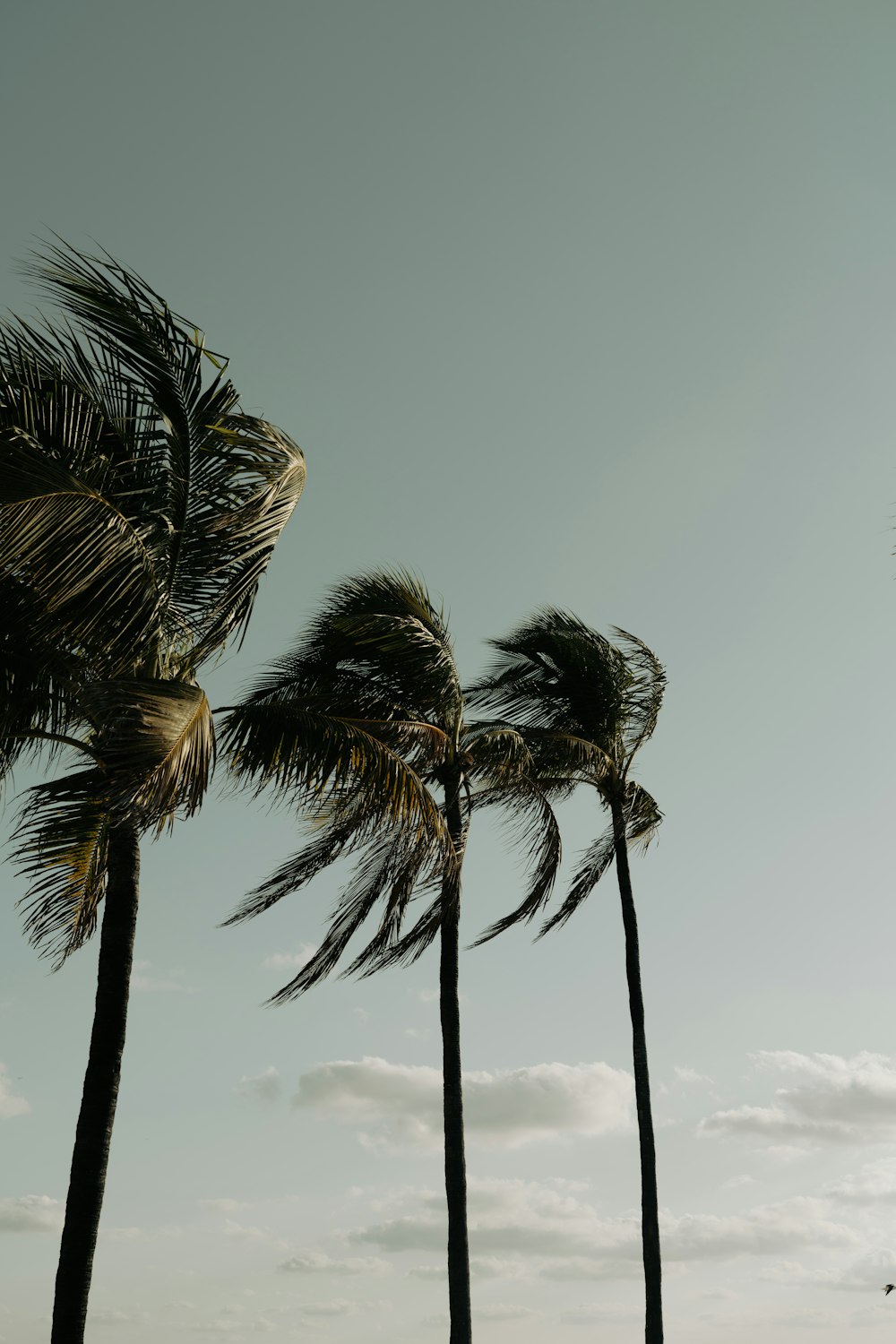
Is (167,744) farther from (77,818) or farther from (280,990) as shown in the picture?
(280,990)

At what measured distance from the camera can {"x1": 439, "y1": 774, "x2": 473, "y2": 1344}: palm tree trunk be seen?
1550 centimetres

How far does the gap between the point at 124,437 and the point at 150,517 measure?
0.86m

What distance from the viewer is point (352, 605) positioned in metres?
17.1

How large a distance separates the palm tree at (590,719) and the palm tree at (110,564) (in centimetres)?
854

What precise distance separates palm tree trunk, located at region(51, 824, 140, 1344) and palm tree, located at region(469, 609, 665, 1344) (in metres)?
8.67

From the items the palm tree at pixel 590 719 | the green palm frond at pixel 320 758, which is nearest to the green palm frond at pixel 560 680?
the palm tree at pixel 590 719

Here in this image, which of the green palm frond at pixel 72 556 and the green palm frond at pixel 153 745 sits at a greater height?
the green palm frond at pixel 72 556

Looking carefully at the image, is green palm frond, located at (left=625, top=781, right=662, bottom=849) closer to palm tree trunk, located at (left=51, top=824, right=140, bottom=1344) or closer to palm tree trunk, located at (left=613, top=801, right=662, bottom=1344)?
palm tree trunk, located at (left=613, top=801, right=662, bottom=1344)

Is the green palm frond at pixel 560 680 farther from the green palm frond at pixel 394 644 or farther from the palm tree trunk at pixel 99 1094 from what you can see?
the palm tree trunk at pixel 99 1094

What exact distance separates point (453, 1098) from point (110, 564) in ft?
32.0

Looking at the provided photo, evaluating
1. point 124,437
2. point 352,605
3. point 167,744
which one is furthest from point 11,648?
A: point 352,605

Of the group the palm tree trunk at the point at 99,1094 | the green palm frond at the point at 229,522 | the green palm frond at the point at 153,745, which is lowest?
the palm tree trunk at the point at 99,1094

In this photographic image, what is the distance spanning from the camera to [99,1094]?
1101 cm

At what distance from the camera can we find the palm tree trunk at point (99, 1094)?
10414 millimetres
